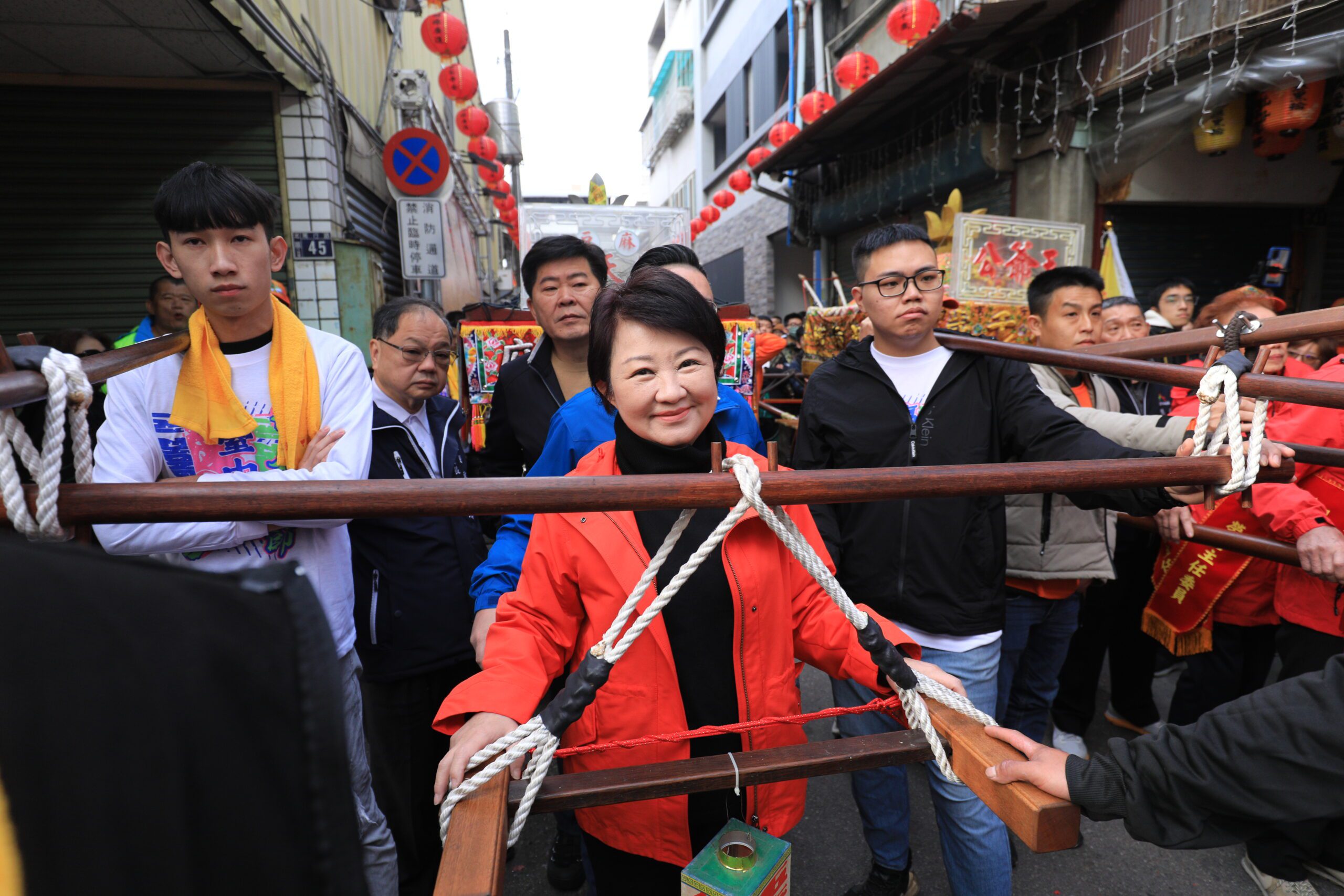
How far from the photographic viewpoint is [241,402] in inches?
A: 64.4

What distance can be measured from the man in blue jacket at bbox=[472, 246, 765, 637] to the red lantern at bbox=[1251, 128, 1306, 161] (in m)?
5.95

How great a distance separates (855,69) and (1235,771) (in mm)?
9928

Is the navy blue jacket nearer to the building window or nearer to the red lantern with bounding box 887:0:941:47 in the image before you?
the red lantern with bounding box 887:0:941:47

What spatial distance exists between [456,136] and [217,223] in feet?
55.9

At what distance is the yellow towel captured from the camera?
1.58 meters

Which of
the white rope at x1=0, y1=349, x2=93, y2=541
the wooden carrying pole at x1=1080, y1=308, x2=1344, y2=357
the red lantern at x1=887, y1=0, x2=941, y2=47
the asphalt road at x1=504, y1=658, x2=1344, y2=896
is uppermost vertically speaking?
the red lantern at x1=887, y1=0, x2=941, y2=47

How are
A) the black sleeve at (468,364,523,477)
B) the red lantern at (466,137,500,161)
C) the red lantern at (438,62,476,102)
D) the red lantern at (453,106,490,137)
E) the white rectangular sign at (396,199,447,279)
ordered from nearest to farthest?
the black sleeve at (468,364,523,477) < the white rectangular sign at (396,199,447,279) < the red lantern at (438,62,476,102) < the red lantern at (453,106,490,137) < the red lantern at (466,137,500,161)

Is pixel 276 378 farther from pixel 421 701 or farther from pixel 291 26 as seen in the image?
pixel 291 26

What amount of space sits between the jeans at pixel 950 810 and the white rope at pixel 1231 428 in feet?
3.28

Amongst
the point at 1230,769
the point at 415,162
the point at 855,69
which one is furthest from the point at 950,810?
the point at 855,69

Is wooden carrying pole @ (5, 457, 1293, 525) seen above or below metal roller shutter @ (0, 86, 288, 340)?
below

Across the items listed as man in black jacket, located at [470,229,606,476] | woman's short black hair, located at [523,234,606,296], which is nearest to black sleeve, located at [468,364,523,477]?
man in black jacket, located at [470,229,606,476]

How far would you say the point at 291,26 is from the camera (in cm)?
538

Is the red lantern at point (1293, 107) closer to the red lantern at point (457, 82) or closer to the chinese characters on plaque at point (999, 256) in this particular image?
the chinese characters on plaque at point (999, 256)
